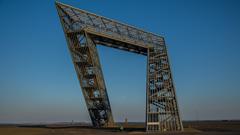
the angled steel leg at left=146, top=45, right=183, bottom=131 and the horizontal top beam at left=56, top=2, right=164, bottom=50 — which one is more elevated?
the horizontal top beam at left=56, top=2, right=164, bottom=50

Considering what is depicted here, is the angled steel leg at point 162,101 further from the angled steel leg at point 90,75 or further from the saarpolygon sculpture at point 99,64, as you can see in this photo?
the angled steel leg at point 90,75

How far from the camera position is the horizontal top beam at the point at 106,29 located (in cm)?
4391

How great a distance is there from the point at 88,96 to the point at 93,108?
8.37ft

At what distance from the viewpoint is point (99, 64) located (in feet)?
162

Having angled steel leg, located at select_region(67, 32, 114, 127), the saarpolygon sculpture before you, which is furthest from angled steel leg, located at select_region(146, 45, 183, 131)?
angled steel leg, located at select_region(67, 32, 114, 127)

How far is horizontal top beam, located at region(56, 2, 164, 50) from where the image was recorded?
43906 millimetres

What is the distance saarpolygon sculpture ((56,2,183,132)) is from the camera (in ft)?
133

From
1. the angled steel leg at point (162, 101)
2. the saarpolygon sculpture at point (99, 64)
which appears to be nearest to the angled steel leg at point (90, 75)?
the saarpolygon sculpture at point (99, 64)

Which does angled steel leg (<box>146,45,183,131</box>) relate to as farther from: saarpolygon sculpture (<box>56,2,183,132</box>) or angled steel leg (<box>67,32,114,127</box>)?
angled steel leg (<box>67,32,114,127</box>)

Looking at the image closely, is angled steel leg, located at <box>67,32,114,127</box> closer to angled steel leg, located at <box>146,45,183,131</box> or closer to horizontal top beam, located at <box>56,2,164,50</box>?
horizontal top beam, located at <box>56,2,164,50</box>

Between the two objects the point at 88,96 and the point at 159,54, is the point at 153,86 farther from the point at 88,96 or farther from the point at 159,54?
the point at 88,96

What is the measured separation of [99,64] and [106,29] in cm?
740

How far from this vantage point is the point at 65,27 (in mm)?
45062

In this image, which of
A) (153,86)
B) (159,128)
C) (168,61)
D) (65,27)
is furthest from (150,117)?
(65,27)
